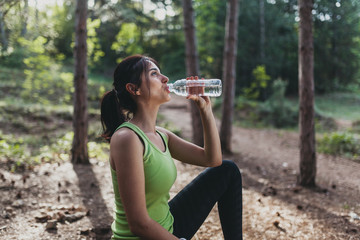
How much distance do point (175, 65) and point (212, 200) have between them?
2217 cm

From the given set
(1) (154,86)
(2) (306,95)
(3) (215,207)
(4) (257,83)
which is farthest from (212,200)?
(4) (257,83)

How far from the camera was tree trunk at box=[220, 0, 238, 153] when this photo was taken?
728 cm

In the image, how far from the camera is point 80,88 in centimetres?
588

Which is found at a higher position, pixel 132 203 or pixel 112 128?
pixel 112 128

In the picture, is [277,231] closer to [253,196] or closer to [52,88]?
[253,196]

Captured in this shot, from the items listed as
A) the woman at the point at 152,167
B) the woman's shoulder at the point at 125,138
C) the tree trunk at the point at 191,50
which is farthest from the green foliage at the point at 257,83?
the woman's shoulder at the point at 125,138

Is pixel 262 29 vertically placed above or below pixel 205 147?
above

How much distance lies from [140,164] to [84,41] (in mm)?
4872

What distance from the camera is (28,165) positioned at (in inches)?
217

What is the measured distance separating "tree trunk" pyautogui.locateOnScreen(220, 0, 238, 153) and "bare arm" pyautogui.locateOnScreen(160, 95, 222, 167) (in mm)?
5258

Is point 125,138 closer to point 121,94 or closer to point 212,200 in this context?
point 121,94

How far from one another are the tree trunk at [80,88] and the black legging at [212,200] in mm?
4118

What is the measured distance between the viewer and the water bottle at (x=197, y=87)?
7.13ft

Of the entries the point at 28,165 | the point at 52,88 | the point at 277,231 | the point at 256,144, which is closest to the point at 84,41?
the point at 28,165
